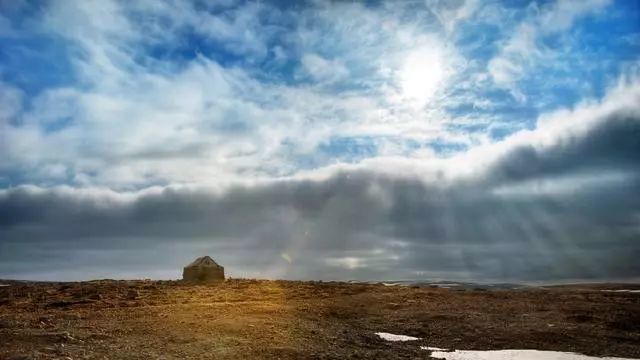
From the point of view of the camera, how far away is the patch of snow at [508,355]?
1634 cm

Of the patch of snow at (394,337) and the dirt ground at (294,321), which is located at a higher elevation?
the dirt ground at (294,321)

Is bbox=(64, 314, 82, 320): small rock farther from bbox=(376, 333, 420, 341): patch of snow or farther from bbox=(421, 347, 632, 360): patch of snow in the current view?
bbox=(421, 347, 632, 360): patch of snow

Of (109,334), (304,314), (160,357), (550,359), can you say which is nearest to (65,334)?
(109,334)

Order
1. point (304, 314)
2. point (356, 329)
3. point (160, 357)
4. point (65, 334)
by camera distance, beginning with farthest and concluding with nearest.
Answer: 1. point (304, 314)
2. point (356, 329)
3. point (65, 334)
4. point (160, 357)

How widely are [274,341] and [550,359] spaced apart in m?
8.82

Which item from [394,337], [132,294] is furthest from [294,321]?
[132,294]

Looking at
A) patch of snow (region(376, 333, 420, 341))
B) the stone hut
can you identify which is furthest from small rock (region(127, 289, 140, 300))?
patch of snow (region(376, 333, 420, 341))

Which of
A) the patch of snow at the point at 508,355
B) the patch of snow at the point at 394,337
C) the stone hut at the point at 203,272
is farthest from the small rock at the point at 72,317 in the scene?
the stone hut at the point at 203,272

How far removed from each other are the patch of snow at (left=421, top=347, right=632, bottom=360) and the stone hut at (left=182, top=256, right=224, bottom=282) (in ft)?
79.6

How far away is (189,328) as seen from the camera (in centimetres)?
1803

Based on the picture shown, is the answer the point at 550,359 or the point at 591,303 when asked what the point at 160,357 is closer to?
the point at 550,359

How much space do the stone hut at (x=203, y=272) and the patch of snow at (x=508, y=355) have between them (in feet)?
79.6

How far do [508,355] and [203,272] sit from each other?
25766mm

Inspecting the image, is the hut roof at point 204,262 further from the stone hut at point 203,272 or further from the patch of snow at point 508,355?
the patch of snow at point 508,355
